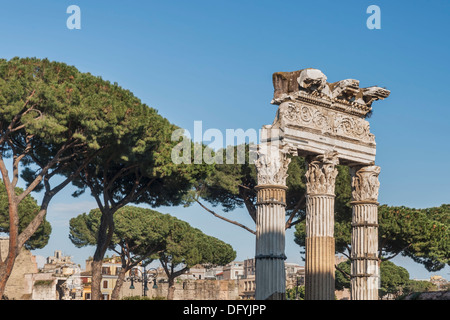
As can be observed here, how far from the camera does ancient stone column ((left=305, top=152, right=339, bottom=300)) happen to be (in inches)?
667

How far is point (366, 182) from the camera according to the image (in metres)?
18.6

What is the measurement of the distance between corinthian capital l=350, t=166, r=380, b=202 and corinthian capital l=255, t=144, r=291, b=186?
327 cm

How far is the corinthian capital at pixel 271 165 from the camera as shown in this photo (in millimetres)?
16219

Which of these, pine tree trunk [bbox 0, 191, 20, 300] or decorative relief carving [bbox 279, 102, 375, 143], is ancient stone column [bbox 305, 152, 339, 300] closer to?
decorative relief carving [bbox 279, 102, 375, 143]

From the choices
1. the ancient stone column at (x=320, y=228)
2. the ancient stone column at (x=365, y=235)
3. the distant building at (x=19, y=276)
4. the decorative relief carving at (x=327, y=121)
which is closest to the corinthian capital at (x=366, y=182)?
the ancient stone column at (x=365, y=235)

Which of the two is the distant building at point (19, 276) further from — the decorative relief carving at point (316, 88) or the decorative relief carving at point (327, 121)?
the decorative relief carving at point (316, 88)

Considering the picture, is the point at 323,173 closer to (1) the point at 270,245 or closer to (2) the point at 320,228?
(2) the point at 320,228

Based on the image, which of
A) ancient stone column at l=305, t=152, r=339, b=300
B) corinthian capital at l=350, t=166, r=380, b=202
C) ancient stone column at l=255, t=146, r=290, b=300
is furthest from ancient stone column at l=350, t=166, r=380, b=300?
ancient stone column at l=255, t=146, r=290, b=300

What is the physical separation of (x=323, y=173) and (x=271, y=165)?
193 cm

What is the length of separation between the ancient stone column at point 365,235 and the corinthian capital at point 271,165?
337cm

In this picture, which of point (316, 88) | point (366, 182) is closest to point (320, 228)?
point (366, 182)

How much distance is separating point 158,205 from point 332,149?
45.0ft
